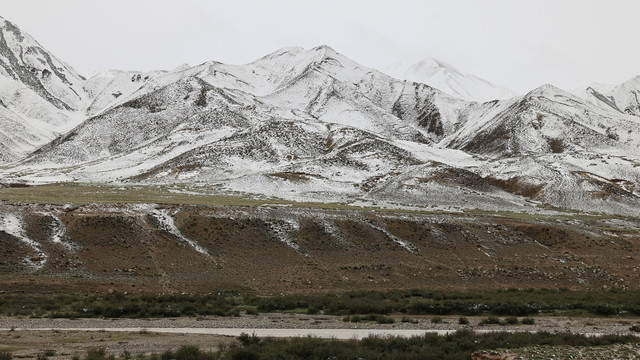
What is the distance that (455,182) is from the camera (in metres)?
99.8

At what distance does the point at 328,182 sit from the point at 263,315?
75.1 m

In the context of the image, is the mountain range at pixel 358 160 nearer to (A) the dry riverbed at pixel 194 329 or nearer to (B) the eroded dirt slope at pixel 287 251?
(B) the eroded dirt slope at pixel 287 251

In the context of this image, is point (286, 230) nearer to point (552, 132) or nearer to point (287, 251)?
point (287, 251)

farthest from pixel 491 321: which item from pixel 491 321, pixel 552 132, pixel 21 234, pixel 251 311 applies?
pixel 552 132

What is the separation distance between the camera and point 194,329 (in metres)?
24.0

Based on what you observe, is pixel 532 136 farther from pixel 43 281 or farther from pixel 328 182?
pixel 43 281

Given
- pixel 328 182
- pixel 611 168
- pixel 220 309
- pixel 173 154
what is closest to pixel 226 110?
A: pixel 173 154

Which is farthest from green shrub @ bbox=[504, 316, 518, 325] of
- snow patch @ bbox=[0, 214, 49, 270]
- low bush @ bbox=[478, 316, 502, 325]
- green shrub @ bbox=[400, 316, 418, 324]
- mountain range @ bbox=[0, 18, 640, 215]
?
mountain range @ bbox=[0, 18, 640, 215]

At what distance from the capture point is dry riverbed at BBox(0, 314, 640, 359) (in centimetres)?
2019

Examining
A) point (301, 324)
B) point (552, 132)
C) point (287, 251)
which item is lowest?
point (301, 324)

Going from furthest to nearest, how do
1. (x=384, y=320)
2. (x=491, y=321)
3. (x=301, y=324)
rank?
1. (x=491, y=321)
2. (x=384, y=320)
3. (x=301, y=324)

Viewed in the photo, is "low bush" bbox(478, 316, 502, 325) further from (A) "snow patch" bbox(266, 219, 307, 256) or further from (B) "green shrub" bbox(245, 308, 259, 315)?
(A) "snow patch" bbox(266, 219, 307, 256)

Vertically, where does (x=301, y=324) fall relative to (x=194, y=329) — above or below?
below

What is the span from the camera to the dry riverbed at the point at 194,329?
20188 mm
